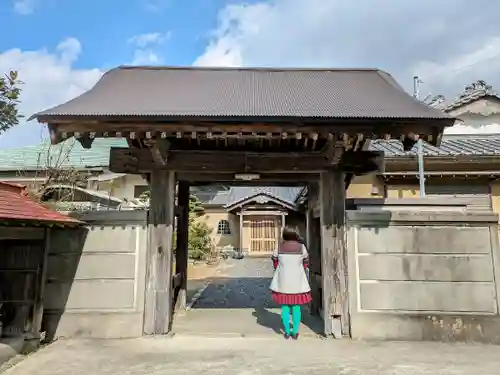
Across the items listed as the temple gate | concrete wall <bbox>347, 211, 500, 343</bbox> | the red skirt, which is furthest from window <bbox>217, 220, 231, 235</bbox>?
concrete wall <bbox>347, 211, 500, 343</bbox>

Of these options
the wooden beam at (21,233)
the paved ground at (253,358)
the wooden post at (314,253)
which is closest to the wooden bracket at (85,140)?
the wooden beam at (21,233)

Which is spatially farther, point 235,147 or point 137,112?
point 235,147

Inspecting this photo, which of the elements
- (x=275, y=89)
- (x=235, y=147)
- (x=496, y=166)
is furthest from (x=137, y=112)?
(x=496, y=166)

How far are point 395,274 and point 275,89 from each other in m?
3.23

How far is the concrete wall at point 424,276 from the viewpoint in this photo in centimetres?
532

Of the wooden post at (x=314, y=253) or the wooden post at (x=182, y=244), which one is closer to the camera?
the wooden post at (x=314, y=253)

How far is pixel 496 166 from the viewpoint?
10.1 meters

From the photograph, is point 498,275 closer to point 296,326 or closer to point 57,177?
point 296,326

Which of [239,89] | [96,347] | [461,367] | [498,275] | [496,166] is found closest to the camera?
[461,367]

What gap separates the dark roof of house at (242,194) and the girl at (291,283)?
1362 centimetres

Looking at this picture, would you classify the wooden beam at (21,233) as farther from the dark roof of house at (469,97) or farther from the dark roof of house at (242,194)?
the dark roof of house at (242,194)

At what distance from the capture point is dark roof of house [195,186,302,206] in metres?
23.1

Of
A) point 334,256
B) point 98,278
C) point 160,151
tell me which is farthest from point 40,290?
point 334,256

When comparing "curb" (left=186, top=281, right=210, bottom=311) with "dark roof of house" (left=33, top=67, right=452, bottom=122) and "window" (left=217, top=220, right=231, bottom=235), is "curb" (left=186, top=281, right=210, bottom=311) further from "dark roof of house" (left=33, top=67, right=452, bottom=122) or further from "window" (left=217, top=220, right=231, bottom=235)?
"window" (left=217, top=220, right=231, bottom=235)
